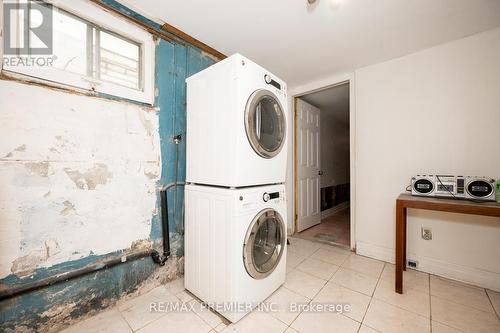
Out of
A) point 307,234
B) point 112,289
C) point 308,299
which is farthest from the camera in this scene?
point 307,234

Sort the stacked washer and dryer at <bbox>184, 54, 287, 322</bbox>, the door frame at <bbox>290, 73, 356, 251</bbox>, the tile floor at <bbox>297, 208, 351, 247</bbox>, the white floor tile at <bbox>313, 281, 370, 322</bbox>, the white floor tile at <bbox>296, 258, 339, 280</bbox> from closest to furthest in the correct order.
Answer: the stacked washer and dryer at <bbox>184, 54, 287, 322</bbox> < the white floor tile at <bbox>313, 281, 370, 322</bbox> < the white floor tile at <bbox>296, 258, 339, 280</bbox> < the door frame at <bbox>290, 73, 356, 251</bbox> < the tile floor at <bbox>297, 208, 351, 247</bbox>

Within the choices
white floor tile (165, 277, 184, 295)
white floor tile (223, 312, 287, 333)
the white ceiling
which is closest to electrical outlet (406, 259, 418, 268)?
white floor tile (223, 312, 287, 333)

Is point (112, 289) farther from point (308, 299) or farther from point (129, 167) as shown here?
point (308, 299)

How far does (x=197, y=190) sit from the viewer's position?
154 cm

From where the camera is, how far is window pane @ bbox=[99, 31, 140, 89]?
4.88 ft

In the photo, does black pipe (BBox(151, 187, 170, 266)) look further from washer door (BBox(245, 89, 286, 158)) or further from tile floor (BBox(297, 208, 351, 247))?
tile floor (BBox(297, 208, 351, 247))

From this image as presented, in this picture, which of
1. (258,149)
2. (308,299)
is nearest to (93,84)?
(258,149)

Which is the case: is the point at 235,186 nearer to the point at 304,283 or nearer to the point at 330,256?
the point at 304,283

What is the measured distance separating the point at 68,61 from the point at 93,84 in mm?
187

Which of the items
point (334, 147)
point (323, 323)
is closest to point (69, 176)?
point (323, 323)

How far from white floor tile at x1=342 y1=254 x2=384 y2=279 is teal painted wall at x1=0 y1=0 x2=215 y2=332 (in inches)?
72.7

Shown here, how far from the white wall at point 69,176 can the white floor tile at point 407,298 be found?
6.82ft

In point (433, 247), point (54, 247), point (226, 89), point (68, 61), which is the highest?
point (68, 61)

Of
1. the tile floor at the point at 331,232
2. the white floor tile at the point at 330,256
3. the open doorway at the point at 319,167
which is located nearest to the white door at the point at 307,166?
the open doorway at the point at 319,167
